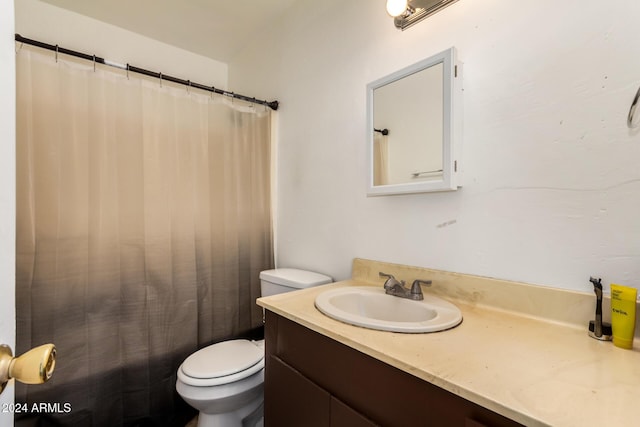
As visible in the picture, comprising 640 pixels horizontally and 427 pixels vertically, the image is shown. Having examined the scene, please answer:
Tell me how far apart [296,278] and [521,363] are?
103 centimetres

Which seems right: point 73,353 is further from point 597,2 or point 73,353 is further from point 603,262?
point 597,2

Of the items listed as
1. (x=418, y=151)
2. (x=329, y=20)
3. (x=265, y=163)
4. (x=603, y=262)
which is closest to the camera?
(x=603, y=262)

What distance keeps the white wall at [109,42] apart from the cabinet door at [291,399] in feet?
7.44

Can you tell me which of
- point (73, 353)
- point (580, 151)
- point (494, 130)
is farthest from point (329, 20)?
point (73, 353)

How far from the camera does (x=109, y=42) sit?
1951 mm

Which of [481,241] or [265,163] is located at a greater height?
[265,163]

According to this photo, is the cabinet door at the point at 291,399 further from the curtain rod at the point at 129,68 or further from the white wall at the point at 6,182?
the curtain rod at the point at 129,68

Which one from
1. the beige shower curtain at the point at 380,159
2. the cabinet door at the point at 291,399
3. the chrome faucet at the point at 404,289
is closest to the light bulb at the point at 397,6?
the beige shower curtain at the point at 380,159

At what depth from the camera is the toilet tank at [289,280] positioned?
144 centimetres

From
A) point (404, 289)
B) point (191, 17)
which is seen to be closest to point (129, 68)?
point (191, 17)

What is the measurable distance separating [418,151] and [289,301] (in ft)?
2.56

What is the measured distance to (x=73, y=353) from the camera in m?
1.30

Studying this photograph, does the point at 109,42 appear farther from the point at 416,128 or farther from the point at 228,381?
the point at 228,381

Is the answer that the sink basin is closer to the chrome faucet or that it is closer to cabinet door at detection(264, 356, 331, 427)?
the chrome faucet
